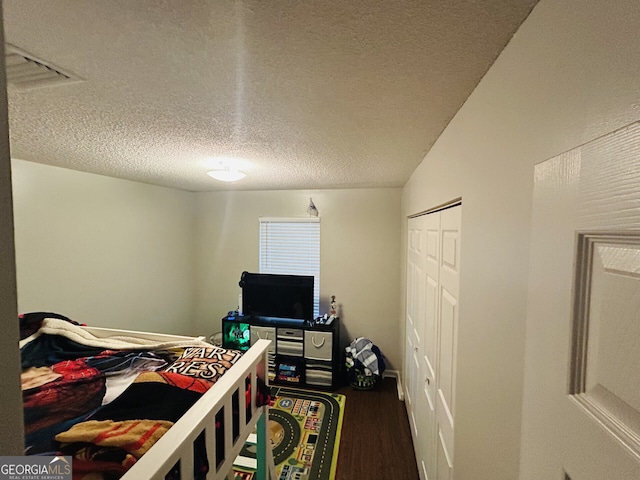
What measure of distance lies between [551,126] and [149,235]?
3750 millimetres

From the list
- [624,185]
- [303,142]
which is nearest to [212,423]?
[624,185]

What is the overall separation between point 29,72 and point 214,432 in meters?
1.40

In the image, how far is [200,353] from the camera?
4.64 feet

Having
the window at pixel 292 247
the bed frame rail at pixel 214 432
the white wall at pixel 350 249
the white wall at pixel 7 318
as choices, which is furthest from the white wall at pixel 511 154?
the window at pixel 292 247

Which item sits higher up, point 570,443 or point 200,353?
point 570,443

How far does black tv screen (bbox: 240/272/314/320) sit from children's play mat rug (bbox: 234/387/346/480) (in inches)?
34.8

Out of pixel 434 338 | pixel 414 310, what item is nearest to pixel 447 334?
pixel 434 338

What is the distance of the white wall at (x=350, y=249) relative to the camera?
3434 millimetres

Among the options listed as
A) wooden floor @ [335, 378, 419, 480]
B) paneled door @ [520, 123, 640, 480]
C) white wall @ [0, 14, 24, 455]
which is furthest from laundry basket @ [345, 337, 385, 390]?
white wall @ [0, 14, 24, 455]

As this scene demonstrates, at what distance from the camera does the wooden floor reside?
6.87ft

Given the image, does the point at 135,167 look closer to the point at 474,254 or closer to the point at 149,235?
the point at 149,235

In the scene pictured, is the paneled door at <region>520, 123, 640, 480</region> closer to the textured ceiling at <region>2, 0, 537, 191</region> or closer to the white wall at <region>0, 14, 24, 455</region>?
the textured ceiling at <region>2, 0, 537, 191</region>

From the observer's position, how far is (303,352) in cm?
320

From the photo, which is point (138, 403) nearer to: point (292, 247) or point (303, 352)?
point (303, 352)
